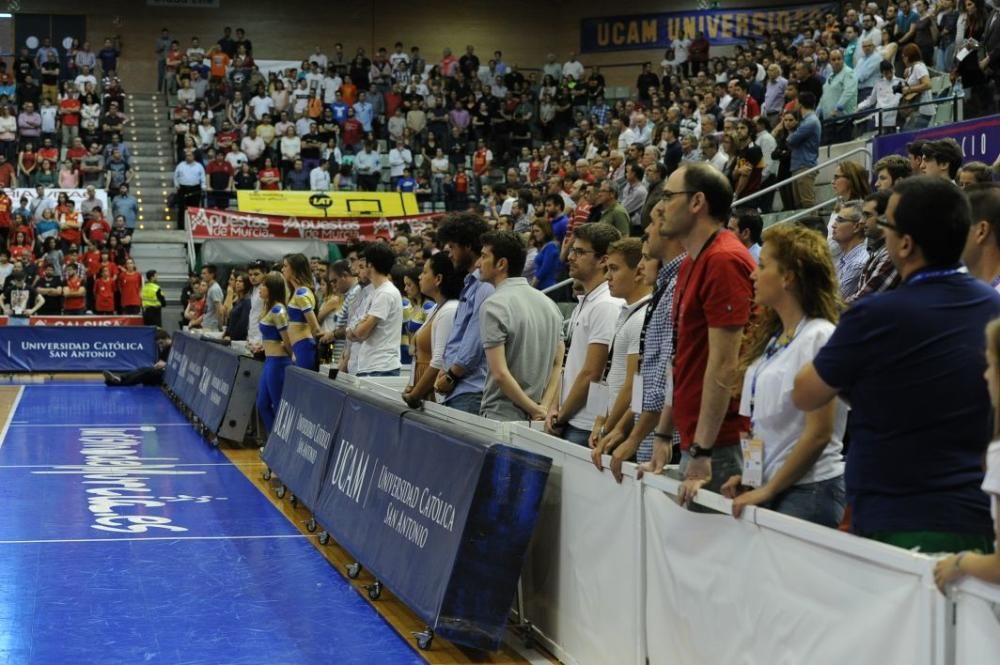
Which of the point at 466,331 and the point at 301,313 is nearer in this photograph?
the point at 466,331

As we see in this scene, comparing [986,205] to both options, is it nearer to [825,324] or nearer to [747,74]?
[825,324]

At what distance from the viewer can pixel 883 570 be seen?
10.2ft

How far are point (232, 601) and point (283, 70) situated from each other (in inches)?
1121

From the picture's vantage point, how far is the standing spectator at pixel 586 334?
5547 millimetres

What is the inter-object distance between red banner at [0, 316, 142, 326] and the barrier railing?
56.8 ft

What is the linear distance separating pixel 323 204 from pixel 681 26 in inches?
551

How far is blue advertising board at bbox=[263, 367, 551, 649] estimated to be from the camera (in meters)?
5.38

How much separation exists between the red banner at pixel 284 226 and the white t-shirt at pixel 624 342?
67.2ft

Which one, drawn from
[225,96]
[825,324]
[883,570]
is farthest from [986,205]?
[225,96]

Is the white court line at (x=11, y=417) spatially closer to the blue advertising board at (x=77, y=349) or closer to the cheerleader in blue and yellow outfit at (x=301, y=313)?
the blue advertising board at (x=77, y=349)

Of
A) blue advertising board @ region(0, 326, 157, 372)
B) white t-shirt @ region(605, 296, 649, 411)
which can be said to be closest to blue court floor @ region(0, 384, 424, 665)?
white t-shirt @ region(605, 296, 649, 411)

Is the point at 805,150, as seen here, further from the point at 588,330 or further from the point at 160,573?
the point at 160,573

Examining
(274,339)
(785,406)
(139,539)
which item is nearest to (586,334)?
(785,406)

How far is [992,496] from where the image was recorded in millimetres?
2717
